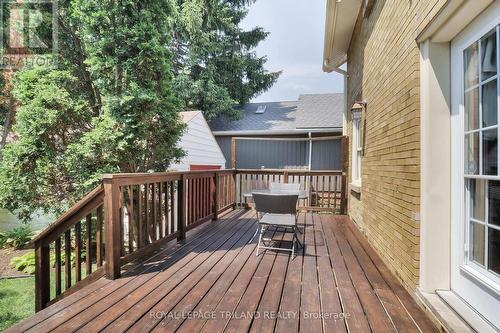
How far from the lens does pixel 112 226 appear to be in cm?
266

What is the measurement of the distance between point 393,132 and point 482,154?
3.73ft

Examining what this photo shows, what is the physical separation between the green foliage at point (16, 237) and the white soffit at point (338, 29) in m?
8.77

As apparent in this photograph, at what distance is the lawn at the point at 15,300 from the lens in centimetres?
357

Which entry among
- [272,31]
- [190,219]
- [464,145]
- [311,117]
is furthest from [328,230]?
[272,31]

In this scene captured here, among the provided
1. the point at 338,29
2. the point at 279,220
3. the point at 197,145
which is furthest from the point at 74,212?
the point at 197,145

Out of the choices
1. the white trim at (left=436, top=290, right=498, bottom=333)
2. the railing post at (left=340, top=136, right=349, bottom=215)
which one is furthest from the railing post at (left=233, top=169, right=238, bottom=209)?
the white trim at (left=436, top=290, right=498, bottom=333)

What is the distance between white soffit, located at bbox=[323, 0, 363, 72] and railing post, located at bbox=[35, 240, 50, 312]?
18.2 feet

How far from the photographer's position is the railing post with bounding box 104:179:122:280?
2.63 meters

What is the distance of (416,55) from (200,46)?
41.1 feet

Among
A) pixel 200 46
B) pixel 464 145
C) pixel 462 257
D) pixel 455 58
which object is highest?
pixel 200 46

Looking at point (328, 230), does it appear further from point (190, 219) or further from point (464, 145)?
point (464, 145)

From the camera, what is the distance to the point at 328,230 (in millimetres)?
4789

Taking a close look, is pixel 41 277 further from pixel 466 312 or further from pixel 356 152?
pixel 356 152

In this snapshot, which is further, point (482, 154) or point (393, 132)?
point (393, 132)
